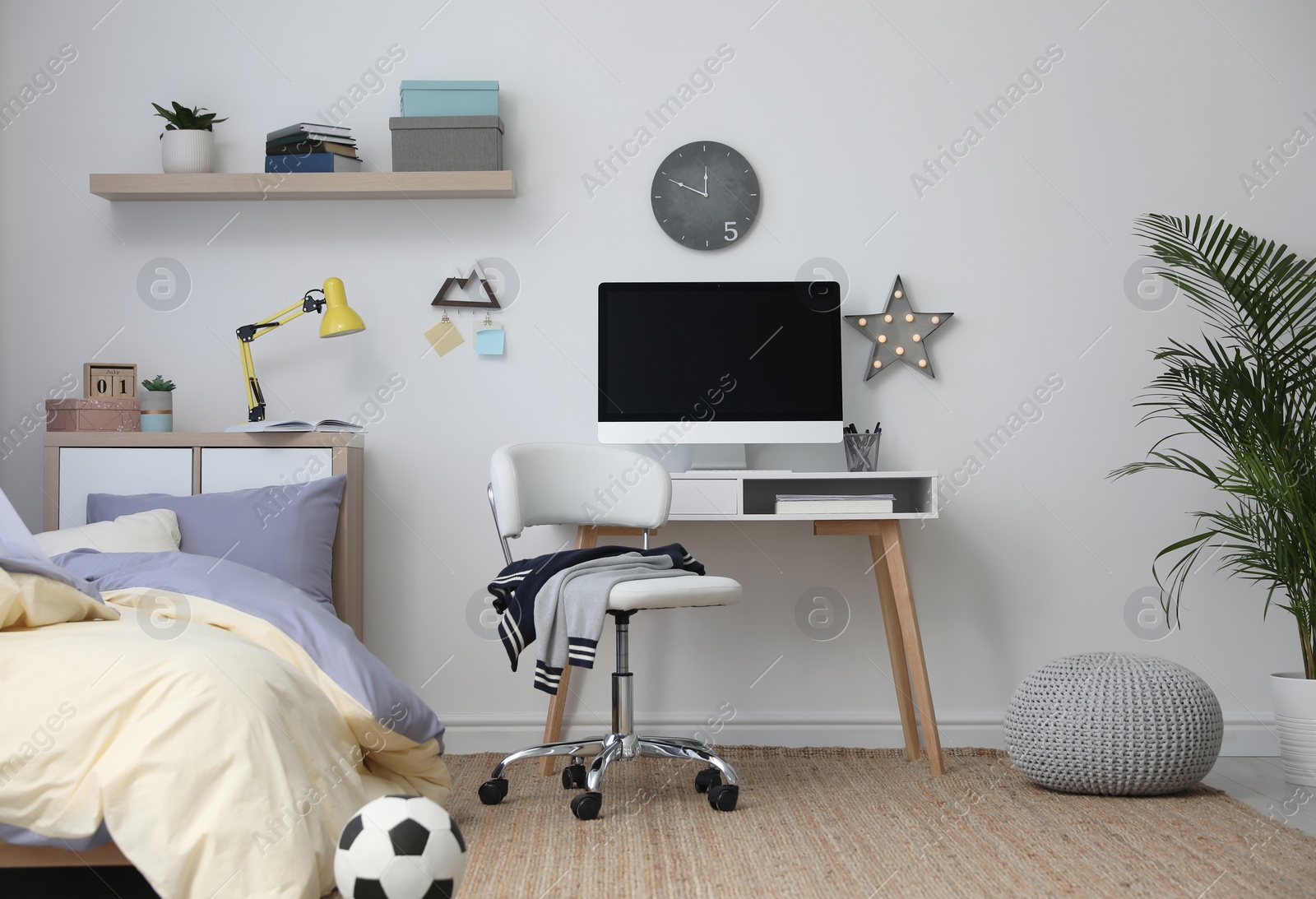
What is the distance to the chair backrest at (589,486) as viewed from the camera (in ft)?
9.00

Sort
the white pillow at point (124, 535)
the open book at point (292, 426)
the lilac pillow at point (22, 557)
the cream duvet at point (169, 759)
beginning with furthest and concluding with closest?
the open book at point (292, 426), the white pillow at point (124, 535), the lilac pillow at point (22, 557), the cream duvet at point (169, 759)

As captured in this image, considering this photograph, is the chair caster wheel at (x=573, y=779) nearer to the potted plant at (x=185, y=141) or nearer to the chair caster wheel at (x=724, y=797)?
the chair caster wheel at (x=724, y=797)

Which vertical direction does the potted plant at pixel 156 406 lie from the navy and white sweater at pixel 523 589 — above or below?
above

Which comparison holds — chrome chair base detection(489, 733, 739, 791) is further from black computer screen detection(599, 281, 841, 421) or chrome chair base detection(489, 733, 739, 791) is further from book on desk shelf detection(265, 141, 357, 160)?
book on desk shelf detection(265, 141, 357, 160)

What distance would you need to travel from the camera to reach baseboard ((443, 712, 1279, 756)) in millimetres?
3148

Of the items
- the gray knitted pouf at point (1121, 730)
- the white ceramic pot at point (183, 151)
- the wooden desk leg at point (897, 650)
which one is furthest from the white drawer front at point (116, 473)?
the gray knitted pouf at point (1121, 730)

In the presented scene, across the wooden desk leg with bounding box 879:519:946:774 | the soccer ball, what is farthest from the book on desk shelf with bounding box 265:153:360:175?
the soccer ball

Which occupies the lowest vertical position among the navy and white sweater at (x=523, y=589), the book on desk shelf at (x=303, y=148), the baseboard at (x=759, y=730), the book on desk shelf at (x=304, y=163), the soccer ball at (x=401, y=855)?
the baseboard at (x=759, y=730)

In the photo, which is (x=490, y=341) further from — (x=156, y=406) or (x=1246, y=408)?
(x=1246, y=408)

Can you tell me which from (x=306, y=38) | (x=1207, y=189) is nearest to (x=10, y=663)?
(x=306, y=38)

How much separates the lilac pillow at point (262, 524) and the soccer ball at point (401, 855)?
4.81 feet

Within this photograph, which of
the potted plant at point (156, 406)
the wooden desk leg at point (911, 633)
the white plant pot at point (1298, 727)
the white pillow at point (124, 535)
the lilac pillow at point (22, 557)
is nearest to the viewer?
the lilac pillow at point (22, 557)

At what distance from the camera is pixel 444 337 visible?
10.5 ft

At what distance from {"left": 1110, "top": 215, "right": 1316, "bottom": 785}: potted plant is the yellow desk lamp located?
2.33 metres
